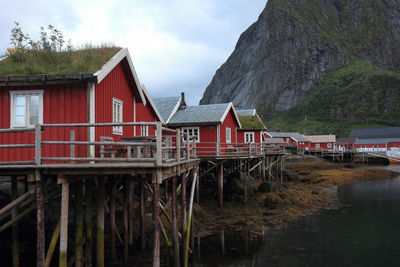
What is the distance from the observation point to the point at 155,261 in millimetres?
8891

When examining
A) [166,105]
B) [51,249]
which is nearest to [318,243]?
[51,249]

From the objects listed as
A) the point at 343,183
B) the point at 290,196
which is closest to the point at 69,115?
the point at 290,196

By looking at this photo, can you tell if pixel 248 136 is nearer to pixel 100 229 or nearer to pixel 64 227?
pixel 100 229

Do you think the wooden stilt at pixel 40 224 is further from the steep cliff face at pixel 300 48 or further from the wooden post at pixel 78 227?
the steep cliff face at pixel 300 48

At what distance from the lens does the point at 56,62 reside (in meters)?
11.7

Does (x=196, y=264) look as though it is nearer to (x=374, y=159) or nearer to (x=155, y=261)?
(x=155, y=261)

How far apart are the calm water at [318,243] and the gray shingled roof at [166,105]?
11760 mm

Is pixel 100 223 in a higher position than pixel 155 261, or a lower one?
higher

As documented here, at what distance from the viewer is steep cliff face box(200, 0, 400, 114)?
143000mm

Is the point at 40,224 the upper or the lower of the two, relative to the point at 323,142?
lower

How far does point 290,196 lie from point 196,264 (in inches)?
560

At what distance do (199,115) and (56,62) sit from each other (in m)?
14.9

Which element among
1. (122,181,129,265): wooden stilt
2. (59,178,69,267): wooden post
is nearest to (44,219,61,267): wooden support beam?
(59,178,69,267): wooden post

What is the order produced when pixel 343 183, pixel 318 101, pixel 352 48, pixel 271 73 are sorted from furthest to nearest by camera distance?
pixel 352 48
pixel 271 73
pixel 318 101
pixel 343 183
